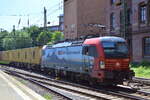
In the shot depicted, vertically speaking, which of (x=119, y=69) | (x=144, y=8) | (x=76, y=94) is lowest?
(x=76, y=94)

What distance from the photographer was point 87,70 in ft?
67.3

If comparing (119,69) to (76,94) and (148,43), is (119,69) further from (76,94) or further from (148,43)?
(148,43)

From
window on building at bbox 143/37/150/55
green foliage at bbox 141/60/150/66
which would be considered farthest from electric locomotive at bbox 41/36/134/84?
window on building at bbox 143/37/150/55

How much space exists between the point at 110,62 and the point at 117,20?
1053 inches

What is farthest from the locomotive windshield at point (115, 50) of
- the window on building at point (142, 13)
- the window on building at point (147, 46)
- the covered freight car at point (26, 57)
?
the window on building at point (142, 13)

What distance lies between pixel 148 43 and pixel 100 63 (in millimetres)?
20361

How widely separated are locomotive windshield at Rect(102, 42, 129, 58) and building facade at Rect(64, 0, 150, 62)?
17.7 ft

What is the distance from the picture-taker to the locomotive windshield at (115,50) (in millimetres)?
19172

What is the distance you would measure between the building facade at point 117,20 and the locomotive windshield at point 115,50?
541cm

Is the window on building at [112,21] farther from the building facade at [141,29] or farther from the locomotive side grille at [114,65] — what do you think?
the locomotive side grille at [114,65]

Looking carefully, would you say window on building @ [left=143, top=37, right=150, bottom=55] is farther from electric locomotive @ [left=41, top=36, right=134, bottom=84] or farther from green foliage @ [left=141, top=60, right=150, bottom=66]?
electric locomotive @ [left=41, top=36, right=134, bottom=84]

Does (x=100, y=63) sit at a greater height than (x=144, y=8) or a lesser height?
lesser

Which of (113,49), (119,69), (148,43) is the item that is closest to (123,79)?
(119,69)

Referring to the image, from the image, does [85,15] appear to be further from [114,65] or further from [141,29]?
[114,65]
